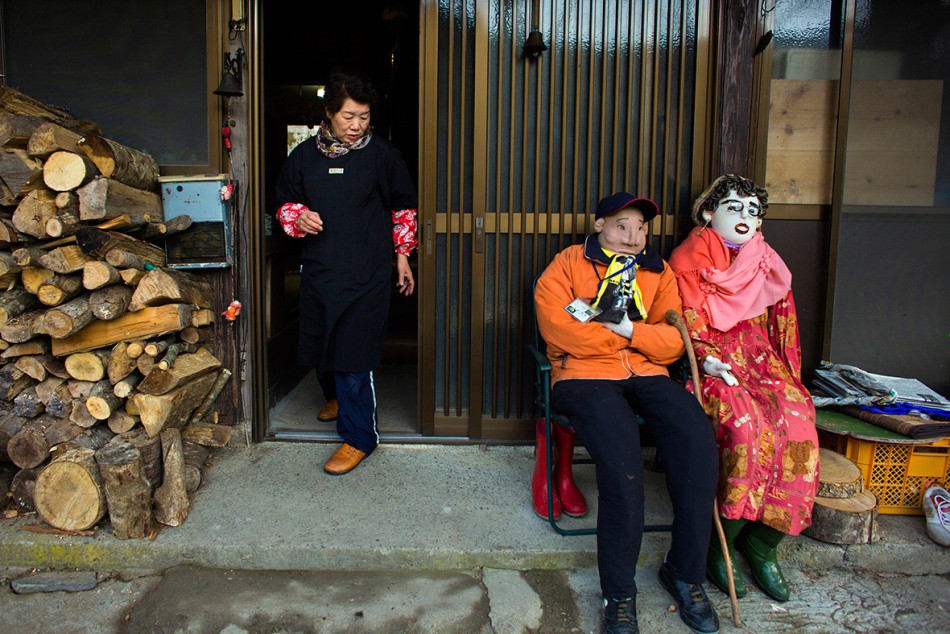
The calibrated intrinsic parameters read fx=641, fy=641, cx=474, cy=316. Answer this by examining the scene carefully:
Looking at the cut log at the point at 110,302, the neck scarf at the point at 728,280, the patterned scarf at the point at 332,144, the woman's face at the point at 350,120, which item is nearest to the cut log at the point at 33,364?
the cut log at the point at 110,302

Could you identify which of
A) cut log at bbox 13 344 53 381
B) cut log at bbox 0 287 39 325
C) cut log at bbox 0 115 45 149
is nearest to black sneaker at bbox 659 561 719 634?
cut log at bbox 13 344 53 381

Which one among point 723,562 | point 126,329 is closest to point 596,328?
point 723,562

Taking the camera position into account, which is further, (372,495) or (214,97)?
(214,97)

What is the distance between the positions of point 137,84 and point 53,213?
0.97 m

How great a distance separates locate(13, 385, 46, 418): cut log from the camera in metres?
3.00

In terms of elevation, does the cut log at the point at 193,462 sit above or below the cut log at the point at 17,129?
below

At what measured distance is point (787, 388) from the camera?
2809 millimetres

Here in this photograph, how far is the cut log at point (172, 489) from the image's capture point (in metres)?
2.85

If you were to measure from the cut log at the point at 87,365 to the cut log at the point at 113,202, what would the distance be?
0.63 m

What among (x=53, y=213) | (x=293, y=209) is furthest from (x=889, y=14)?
(x=53, y=213)

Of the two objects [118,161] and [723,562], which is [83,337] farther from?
[723,562]

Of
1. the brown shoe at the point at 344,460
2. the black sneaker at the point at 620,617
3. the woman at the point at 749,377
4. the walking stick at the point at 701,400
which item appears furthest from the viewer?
the brown shoe at the point at 344,460

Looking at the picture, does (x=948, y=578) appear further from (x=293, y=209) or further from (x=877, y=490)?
(x=293, y=209)

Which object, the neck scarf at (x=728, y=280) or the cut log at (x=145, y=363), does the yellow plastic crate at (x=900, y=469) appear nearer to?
the neck scarf at (x=728, y=280)
